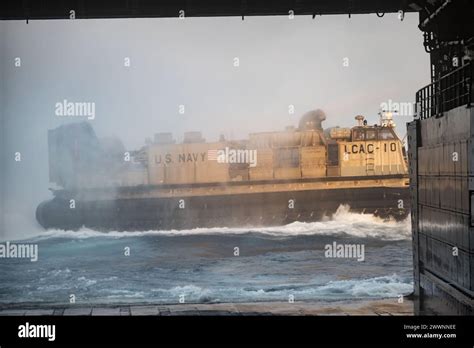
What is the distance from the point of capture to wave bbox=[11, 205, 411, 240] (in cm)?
2925

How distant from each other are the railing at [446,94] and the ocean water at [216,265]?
21.2ft

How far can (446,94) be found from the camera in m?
22.2

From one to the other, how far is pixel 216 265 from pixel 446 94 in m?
11.2

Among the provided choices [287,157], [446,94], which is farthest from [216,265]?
[446,94]

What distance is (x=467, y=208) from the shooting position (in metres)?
17.7

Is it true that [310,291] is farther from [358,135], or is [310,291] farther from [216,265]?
[358,135]

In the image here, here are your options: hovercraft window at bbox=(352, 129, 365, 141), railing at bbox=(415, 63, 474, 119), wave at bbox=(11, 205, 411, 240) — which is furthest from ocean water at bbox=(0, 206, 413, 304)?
railing at bbox=(415, 63, 474, 119)

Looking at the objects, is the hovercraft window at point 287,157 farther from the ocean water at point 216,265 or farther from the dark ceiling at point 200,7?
the dark ceiling at point 200,7

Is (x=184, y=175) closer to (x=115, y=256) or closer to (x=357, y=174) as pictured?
(x=115, y=256)

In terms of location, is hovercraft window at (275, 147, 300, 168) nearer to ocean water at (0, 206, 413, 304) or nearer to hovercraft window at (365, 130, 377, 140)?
ocean water at (0, 206, 413, 304)

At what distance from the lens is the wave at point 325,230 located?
29.2m

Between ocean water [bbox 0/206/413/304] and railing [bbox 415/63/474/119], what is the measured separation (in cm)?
647

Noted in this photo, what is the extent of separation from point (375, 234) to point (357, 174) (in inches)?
86.9
